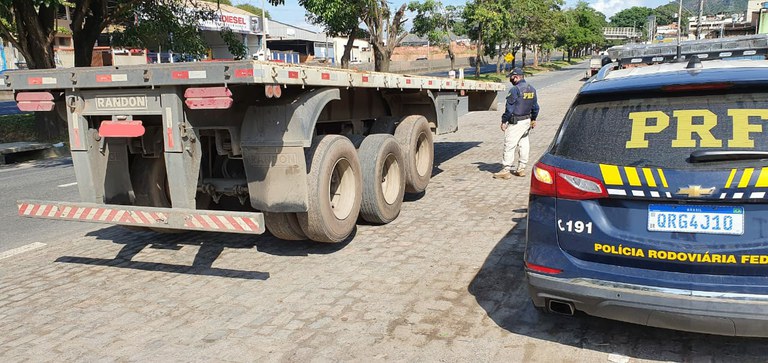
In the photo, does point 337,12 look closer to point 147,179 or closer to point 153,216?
point 147,179

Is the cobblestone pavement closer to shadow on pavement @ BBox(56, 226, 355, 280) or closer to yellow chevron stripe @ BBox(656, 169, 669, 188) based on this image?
shadow on pavement @ BBox(56, 226, 355, 280)

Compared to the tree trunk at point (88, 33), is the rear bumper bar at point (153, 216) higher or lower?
lower

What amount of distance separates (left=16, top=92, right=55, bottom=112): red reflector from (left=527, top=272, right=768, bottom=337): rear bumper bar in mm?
4143

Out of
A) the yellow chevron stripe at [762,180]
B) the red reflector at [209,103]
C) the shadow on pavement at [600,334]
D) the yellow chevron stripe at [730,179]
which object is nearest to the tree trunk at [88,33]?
the red reflector at [209,103]

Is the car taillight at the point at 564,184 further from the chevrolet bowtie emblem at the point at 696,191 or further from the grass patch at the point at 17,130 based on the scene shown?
the grass patch at the point at 17,130

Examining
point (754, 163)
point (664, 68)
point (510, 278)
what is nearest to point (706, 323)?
point (754, 163)

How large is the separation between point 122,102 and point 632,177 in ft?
12.3

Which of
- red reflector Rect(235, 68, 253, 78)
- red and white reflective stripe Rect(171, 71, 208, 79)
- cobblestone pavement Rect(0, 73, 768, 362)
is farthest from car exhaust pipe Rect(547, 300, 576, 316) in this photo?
red and white reflective stripe Rect(171, 71, 208, 79)

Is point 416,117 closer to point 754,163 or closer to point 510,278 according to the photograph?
point 510,278

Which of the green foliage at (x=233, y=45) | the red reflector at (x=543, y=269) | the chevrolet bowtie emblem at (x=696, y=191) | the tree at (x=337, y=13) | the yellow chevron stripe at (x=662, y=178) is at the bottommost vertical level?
the red reflector at (x=543, y=269)

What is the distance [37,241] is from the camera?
6453mm

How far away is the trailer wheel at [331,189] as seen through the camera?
5.16 m

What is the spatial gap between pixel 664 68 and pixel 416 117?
4490 mm

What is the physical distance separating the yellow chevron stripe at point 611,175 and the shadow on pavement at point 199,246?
2999 mm
